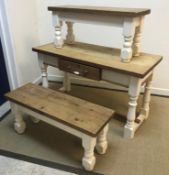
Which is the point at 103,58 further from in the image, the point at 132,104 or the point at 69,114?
the point at 69,114

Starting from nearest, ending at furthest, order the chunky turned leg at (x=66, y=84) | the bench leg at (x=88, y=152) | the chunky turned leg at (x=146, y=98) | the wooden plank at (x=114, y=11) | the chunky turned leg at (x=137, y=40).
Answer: the bench leg at (x=88, y=152) < the wooden plank at (x=114, y=11) < the chunky turned leg at (x=137, y=40) < the chunky turned leg at (x=146, y=98) < the chunky turned leg at (x=66, y=84)

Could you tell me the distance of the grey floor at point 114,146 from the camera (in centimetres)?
143

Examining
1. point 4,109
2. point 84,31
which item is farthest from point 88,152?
point 84,31

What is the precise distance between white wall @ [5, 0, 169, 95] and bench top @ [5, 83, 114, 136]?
2.06 feet

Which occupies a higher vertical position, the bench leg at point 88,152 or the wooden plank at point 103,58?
the wooden plank at point 103,58

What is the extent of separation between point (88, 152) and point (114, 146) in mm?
354

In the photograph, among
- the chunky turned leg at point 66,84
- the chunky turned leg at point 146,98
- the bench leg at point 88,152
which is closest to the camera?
the bench leg at point 88,152

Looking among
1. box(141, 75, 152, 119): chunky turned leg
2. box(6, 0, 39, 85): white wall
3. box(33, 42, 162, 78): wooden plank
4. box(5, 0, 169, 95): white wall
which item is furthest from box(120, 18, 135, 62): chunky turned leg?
box(6, 0, 39, 85): white wall

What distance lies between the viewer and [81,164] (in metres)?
1.44

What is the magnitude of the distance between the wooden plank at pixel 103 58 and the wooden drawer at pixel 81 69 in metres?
0.04

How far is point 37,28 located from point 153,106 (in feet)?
5.00

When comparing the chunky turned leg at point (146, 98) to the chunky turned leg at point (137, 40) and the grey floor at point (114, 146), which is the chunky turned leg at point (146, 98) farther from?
the chunky turned leg at point (137, 40)

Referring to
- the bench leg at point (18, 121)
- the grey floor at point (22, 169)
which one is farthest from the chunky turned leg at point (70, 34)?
the grey floor at point (22, 169)

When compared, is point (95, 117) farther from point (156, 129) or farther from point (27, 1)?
point (27, 1)
